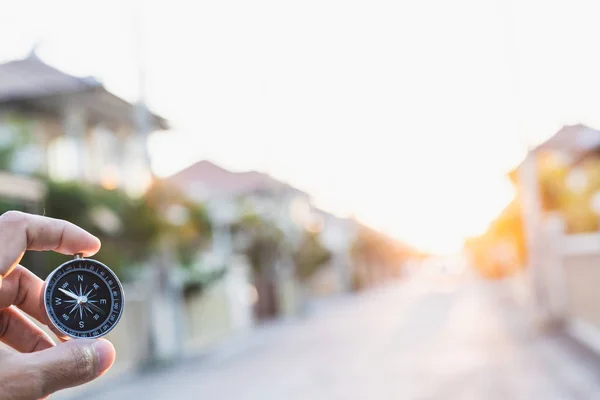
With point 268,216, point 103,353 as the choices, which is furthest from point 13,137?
point 103,353

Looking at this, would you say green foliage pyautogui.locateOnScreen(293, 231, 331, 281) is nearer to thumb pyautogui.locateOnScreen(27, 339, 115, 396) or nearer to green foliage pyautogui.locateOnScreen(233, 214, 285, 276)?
green foliage pyautogui.locateOnScreen(233, 214, 285, 276)

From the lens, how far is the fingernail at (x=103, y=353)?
2.02 meters

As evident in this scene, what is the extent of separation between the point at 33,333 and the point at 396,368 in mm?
10651

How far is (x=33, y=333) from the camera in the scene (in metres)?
2.24

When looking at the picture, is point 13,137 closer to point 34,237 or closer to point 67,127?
point 67,127

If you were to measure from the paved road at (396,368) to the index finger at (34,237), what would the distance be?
25.3ft

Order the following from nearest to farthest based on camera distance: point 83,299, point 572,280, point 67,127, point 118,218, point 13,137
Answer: point 83,299
point 572,280
point 118,218
point 13,137
point 67,127

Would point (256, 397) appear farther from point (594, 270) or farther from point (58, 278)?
point (58, 278)

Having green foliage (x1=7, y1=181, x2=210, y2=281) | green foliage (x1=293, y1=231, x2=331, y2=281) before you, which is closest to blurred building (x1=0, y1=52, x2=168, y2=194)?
green foliage (x1=7, y1=181, x2=210, y2=281)

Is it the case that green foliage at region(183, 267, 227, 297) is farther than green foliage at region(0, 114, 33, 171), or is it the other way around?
green foliage at region(183, 267, 227, 297)

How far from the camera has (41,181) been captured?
13945mm

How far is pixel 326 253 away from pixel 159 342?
73.6ft

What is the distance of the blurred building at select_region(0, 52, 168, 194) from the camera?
17828 mm

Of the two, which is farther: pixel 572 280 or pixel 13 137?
pixel 13 137
